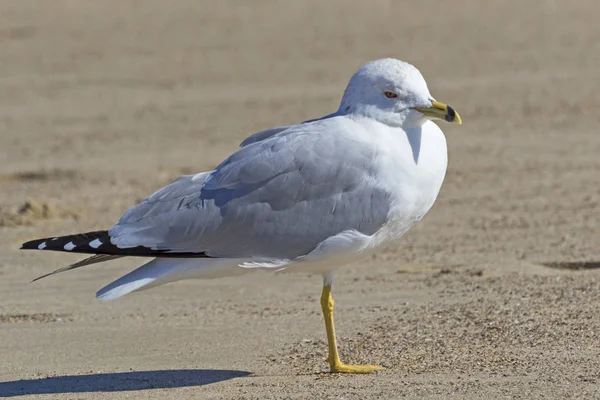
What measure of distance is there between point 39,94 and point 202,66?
96.5 inches

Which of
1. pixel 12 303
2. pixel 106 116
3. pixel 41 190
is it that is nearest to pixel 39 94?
pixel 106 116

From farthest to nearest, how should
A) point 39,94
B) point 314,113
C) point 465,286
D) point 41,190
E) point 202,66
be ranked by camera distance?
point 202,66 → point 39,94 → point 314,113 → point 41,190 → point 465,286

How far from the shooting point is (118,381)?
234 inches

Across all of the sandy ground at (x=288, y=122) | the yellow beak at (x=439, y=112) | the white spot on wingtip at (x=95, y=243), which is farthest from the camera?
the sandy ground at (x=288, y=122)

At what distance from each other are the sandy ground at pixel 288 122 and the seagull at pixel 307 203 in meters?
0.55

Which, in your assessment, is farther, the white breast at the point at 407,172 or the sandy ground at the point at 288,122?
the sandy ground at the point at 288,122

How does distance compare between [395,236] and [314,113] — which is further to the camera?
[314,113]

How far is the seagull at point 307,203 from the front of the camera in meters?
5.80

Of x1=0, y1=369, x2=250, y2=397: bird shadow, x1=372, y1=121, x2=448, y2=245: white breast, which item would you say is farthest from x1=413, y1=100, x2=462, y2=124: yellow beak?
x1=0, y1=369, x2=250, y2=397: bird shadow

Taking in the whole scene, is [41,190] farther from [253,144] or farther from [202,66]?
[202,66]

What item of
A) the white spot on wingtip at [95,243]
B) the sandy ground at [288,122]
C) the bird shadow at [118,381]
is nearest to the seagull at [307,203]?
the white spot on wingtip at [95,243]

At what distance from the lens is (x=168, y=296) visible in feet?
25.4

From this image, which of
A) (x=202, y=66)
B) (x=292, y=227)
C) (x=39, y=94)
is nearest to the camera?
(x=292, y=227)

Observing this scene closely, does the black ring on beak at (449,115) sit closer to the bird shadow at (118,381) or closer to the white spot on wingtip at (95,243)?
the bird shadow at (118,381)
